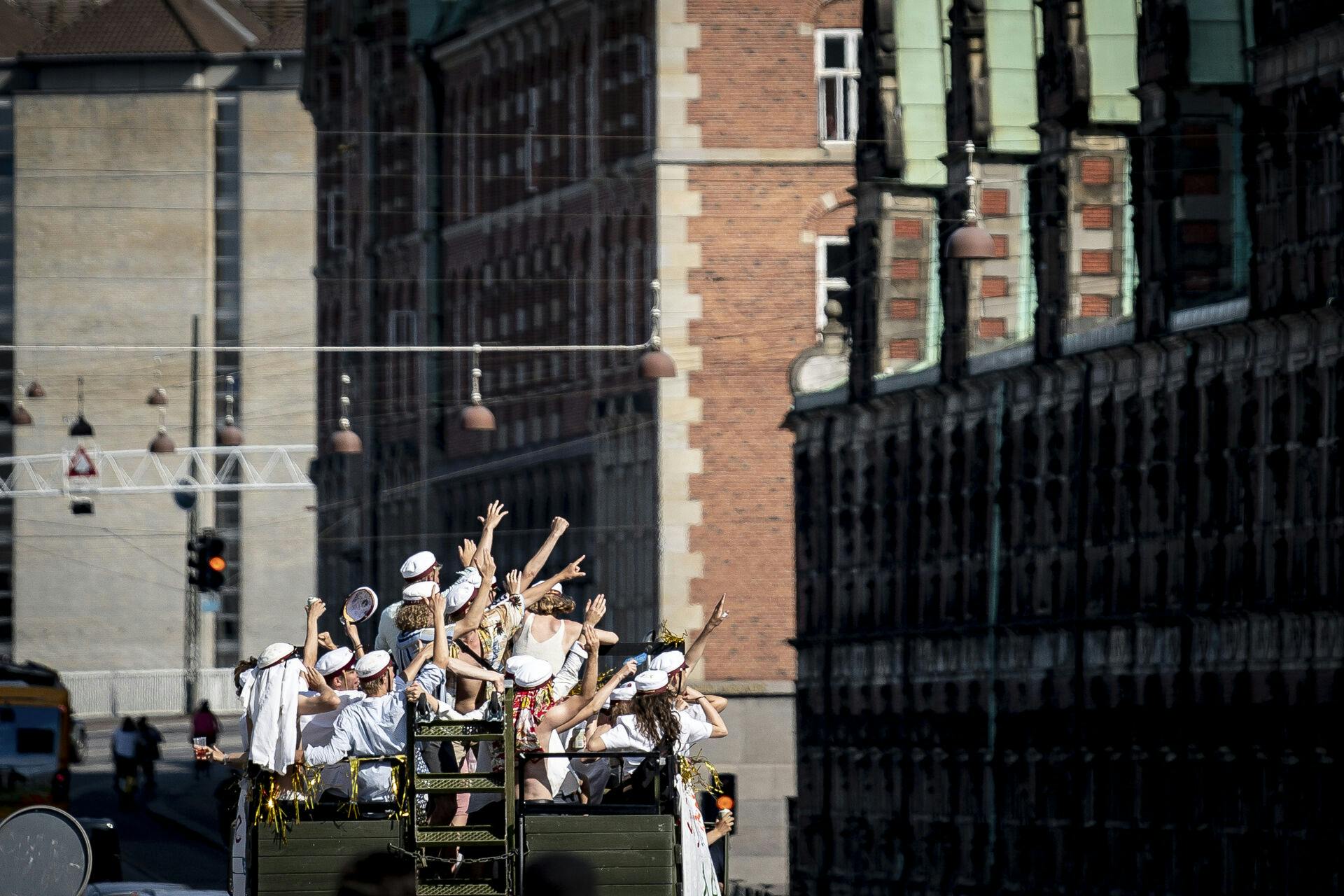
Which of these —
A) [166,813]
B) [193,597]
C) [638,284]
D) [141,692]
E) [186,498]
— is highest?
[638,284]

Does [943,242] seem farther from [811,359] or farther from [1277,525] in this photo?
[1277,525]

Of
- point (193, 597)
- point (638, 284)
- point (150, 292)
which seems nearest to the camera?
point (638, 284)

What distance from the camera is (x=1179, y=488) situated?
45.0 meters

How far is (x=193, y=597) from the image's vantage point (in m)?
92.2

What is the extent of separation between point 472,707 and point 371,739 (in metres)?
0.80

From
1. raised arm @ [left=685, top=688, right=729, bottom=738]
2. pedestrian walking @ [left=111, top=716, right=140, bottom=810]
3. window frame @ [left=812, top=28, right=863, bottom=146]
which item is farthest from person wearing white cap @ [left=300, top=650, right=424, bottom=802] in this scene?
pedestrian walking @ [left=111, top=716, right=140, bottom=810]

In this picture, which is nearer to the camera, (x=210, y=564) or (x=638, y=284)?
(x=210, y=564)

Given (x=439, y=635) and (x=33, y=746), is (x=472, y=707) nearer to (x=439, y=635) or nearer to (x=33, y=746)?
(x=439, y=635)

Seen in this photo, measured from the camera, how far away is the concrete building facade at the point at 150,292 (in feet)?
334

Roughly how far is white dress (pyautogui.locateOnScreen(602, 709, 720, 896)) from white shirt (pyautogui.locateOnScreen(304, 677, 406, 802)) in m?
1.13

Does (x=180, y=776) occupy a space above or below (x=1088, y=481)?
below

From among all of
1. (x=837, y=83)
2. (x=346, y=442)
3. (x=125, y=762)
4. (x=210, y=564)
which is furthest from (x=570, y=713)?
(x=125, y=762)

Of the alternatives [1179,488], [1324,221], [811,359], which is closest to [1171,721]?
[1179,488]

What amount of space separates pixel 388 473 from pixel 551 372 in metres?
10.9
